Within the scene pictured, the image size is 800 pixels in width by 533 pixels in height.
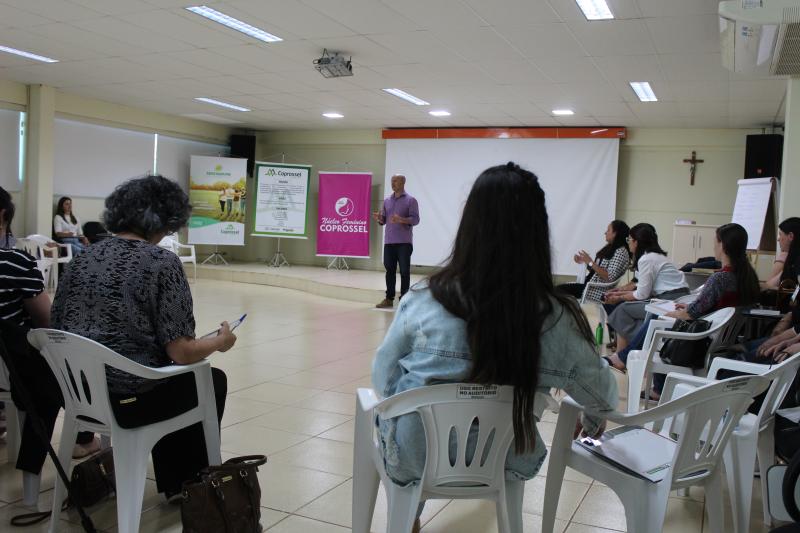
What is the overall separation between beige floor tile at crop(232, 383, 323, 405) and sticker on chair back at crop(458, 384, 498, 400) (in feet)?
8.67

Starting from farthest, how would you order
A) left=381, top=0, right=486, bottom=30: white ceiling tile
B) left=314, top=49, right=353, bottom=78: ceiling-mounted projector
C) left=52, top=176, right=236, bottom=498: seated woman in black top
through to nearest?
1. left=314, top=49, right=353, bottom=78: ceiling-mounted projector
2. left=381, top=0, right=486, bottom=30: white ceiling tile
3. left=52, top=176, right=236, bottom=498: seated woman in black top

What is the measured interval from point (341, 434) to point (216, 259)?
9.88m

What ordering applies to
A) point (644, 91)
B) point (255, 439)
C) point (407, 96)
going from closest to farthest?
point (255, 439) → point (644, 91) → point (407, 96)

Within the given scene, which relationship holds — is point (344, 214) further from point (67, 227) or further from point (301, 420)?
point (301, 420)

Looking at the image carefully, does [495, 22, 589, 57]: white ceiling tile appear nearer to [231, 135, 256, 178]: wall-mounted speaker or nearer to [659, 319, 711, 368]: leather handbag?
[659, 319, 711, 368]: leather handbag

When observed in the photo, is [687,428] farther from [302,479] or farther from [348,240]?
[348,240]

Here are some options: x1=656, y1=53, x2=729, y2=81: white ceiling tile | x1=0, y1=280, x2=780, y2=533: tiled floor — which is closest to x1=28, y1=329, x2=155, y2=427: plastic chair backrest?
x1=0, y1=280, x2=780, y2=533: tiled floor

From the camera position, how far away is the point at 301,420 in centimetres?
382

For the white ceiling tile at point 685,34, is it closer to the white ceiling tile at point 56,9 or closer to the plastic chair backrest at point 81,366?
the white ceiling tile at point 56,9

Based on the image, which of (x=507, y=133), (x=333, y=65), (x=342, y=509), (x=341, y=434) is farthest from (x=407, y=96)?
(x=342, y=509)

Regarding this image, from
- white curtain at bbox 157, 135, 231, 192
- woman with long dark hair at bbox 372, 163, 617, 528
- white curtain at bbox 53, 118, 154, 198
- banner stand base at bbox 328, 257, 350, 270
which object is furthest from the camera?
banner stand base at bbox 328, 257, 350, 270

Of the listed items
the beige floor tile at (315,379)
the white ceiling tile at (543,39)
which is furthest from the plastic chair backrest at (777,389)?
the white ceiling tile at (543,39)

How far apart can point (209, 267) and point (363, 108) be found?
3.92m

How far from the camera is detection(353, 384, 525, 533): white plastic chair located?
5.57 ft
